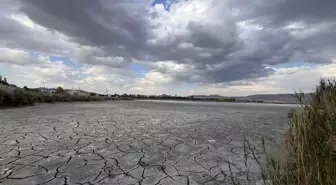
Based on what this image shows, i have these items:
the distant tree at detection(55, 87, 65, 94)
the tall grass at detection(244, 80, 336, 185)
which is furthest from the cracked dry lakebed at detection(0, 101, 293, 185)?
the distant tree at detection(55, 87, 65, 94)

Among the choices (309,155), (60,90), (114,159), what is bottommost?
(114,159)

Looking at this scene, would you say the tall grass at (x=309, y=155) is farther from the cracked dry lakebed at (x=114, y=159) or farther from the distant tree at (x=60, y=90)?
Result: the distant tree at (x=60, y=90)

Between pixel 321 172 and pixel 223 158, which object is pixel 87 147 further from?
pixel 321 172

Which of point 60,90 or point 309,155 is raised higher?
point 60,90

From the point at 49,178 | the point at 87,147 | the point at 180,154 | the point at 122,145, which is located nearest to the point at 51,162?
the point at 49,178

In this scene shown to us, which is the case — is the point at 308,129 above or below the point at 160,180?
above

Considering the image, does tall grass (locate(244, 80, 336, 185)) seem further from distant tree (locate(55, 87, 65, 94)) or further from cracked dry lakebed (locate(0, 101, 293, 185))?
distant tree (locate(55, 87, 65, 94))

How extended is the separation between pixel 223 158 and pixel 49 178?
7.98ft

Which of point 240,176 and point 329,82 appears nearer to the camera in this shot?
point 240,176

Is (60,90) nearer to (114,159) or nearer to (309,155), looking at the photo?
(114,159)

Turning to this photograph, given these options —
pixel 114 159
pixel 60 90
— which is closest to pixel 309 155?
pixel 114 159

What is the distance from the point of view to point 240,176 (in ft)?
8.18

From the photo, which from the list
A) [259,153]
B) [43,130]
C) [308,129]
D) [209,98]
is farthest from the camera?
[209,98]

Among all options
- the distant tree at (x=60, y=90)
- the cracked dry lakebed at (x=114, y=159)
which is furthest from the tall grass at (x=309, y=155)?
the distant tree at (x=60, y=90)
